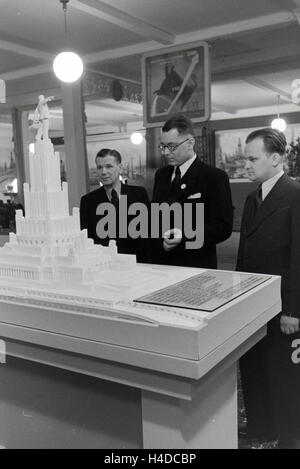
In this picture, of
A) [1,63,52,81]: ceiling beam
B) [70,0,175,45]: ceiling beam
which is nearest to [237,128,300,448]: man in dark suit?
[70,0,175,45]: ceiling beam

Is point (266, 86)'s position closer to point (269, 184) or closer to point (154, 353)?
point (269, 184)

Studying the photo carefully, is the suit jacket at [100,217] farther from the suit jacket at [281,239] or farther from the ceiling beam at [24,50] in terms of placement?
the ceiling beam at [24,50]

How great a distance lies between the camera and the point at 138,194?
2.55m

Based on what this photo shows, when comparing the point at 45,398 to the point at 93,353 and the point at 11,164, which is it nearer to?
the point at 93,353

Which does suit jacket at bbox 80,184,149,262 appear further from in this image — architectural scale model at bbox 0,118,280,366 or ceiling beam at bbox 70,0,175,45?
ceiling beam at bbox 70,0,175,45

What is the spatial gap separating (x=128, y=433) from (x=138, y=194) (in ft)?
4.64

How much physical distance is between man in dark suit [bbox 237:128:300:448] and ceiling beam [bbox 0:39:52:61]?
3.34 metres

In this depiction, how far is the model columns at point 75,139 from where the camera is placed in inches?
194

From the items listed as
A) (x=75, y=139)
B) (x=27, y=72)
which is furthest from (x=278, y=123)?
(x=27, y=72)

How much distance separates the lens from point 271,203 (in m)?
1.85

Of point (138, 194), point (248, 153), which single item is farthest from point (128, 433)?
point (138, 194)

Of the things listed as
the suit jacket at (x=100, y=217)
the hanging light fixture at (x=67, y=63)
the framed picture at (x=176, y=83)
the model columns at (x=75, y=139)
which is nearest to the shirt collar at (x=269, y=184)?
the suit jacket at (x=100, y=217)

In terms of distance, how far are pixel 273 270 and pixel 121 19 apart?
108 inches
